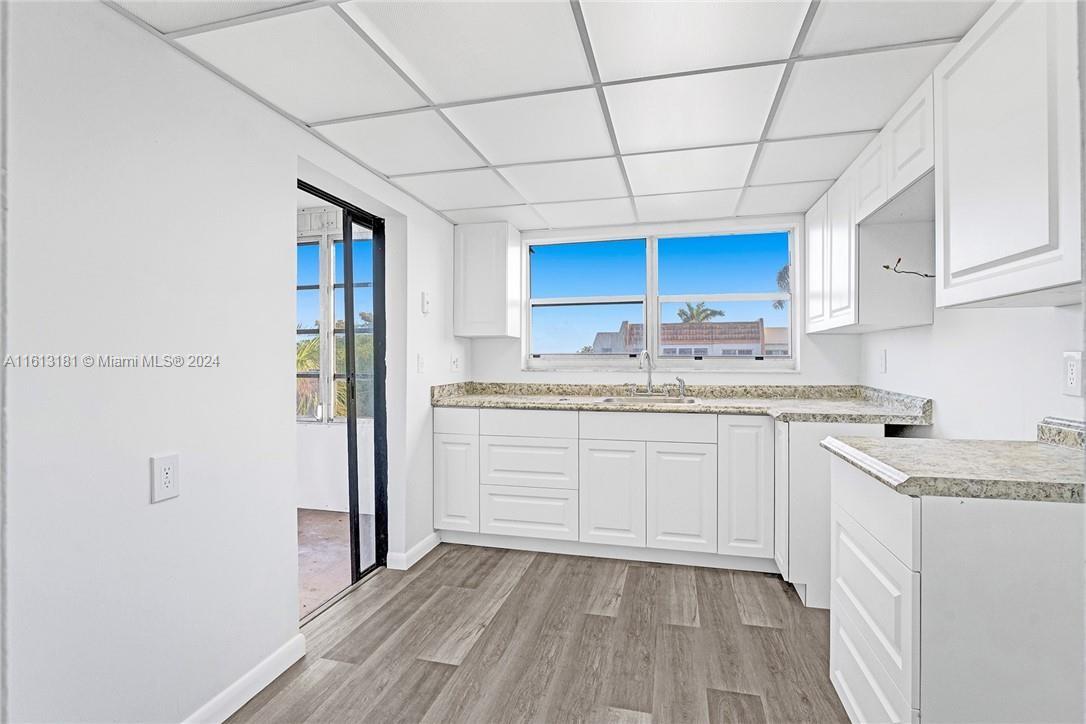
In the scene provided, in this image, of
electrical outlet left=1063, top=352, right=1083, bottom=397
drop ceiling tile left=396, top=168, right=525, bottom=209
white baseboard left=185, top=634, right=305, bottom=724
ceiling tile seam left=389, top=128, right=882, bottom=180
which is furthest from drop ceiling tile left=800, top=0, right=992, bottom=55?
white baseboard left=185, top=634, right=305, bottom=724

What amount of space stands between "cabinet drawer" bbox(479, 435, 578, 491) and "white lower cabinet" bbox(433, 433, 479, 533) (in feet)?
0.22

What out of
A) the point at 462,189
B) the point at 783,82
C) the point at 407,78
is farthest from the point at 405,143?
the point at 783,82

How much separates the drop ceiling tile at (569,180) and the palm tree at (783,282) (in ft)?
4.28

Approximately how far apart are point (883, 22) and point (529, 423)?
228 cm

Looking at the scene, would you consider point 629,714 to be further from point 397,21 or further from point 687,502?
point 397,21

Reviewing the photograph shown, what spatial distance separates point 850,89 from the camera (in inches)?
70.3

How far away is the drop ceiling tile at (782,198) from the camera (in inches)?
109

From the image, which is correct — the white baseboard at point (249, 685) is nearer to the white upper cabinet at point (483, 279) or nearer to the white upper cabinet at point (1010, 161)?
the white upper cabinet at point (483, 279)

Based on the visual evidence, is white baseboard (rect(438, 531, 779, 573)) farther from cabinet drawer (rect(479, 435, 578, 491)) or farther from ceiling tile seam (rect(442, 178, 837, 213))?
ceiling tile seam (rect(442, 178, 837, 213))

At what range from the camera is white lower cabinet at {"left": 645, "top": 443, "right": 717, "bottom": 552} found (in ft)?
9.22

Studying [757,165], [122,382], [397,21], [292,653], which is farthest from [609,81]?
[292,653]

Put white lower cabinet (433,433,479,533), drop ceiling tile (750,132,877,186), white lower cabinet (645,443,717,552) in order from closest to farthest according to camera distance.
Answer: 1. drop ceiling tile (750,132,877,186)
2. white lower cabinet (645,443,717,552)
3. white lower cabinet (433,433,479,533)

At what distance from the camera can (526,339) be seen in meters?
3.86

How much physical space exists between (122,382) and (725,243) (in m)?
3.25
